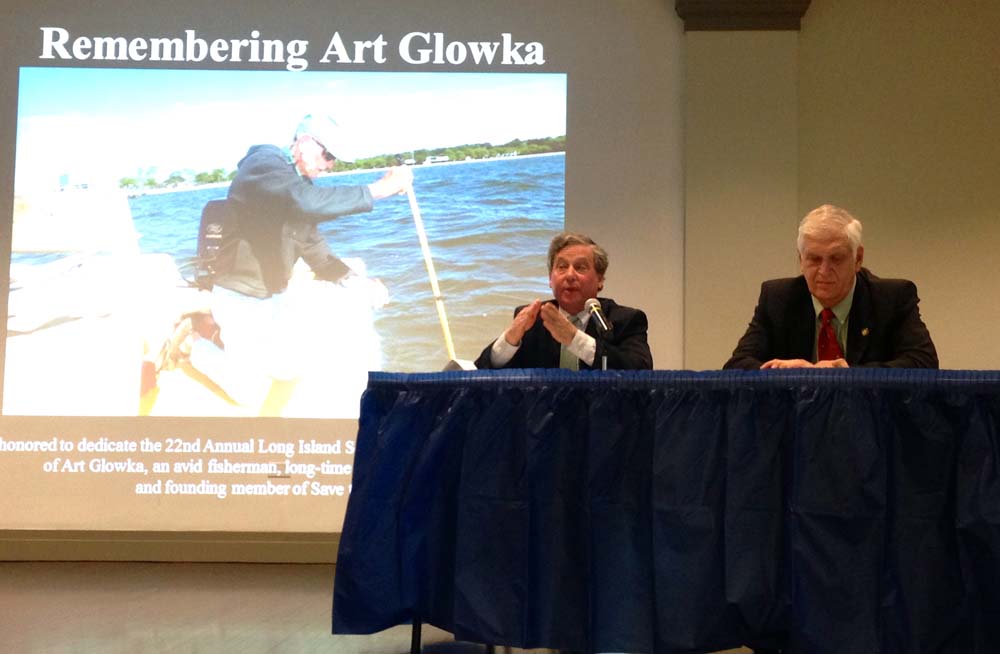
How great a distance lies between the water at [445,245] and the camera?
529 centimetres

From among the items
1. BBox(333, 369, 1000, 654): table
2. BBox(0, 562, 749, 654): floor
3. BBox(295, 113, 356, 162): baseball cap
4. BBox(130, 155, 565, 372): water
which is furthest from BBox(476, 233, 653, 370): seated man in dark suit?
BBox(295, 113, 356, 162): baseball cap

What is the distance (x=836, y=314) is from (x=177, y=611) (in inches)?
92.4

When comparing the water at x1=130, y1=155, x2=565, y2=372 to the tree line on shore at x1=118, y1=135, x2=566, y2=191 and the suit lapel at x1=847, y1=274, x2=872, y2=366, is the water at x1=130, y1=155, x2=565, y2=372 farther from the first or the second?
the suit lapel at x1=847, y1=274, x2=872, y2=366

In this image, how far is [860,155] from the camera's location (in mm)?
5293

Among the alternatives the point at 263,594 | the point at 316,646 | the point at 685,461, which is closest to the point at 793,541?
the point at 685,461

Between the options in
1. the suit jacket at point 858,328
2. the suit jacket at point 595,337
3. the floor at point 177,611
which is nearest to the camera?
the suit jacket at point 858,328

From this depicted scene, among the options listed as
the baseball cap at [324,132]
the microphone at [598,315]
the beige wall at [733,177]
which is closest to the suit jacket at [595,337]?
the microphone at [598,315]

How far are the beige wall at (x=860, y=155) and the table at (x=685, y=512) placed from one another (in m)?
2.84

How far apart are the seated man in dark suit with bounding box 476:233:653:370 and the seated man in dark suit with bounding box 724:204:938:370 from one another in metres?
0.35

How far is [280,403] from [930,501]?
3.60 meters

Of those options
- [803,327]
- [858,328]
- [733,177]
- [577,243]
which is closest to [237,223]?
[733,177]

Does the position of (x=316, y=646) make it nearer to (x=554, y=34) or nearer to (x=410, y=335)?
(x=410, y=335)

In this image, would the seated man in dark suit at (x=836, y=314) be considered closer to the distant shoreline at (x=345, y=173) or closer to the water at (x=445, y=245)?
the water at (x=445, y=245)

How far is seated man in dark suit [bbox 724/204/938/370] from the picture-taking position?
2711mm
